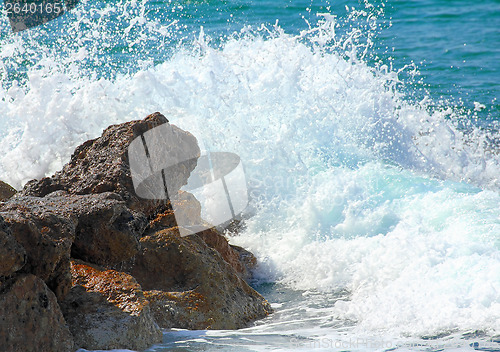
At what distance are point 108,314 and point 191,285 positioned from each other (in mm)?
773

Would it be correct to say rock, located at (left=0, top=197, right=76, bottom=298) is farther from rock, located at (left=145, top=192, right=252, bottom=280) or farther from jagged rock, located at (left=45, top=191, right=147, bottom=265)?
rock, located at (left=145, top=192, right=252, bottom=280)

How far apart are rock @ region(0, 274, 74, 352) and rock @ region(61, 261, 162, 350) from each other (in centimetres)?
14

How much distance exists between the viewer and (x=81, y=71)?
7.79 metres

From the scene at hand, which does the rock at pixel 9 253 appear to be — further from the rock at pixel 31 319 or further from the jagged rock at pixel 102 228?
the jagged rock at pixel 102 228

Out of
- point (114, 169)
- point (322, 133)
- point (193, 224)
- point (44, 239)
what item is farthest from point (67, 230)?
point (322, 133)

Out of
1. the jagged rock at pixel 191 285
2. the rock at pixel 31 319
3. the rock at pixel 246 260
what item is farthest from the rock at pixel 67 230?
the rock at pixel 246 260

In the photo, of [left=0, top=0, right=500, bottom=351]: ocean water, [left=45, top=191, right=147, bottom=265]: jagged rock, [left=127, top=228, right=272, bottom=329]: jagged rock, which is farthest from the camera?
[left=0, top=0, right=500, bottom=351]: ocean water

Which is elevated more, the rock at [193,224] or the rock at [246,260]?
the rock at [193,224]

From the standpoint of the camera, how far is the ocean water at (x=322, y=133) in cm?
363

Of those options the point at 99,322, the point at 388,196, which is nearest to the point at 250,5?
the point at 388,196

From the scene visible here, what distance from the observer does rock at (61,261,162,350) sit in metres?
2.75

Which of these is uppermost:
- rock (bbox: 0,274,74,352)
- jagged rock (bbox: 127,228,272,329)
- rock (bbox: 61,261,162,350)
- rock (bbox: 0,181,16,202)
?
rock (bbox: 0,274,74,352)

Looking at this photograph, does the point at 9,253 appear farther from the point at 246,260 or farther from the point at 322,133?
the point at 322,133

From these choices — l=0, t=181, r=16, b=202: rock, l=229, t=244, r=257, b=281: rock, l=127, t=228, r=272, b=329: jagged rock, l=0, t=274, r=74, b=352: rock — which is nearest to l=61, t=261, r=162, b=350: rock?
l=0, t=274, r=74, b=352: rock
